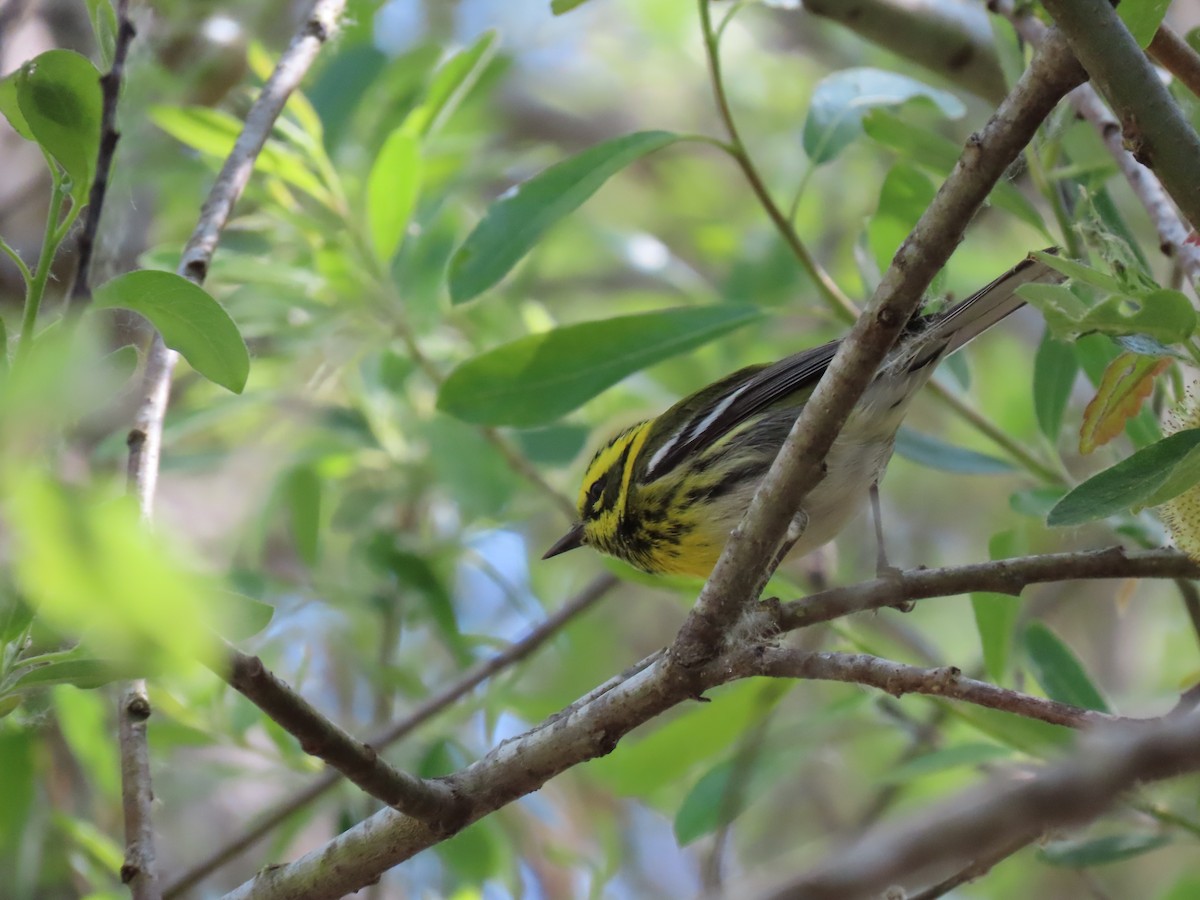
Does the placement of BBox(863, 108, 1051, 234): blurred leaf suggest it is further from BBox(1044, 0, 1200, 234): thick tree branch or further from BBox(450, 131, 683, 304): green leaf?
BBox(1044, 0, 1200, 234): thick tree branch

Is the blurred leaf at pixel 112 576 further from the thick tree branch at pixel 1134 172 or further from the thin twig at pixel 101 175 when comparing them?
the thick tree branch at pixel 1134 172

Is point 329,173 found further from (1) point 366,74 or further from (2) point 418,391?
(2) point 418,391

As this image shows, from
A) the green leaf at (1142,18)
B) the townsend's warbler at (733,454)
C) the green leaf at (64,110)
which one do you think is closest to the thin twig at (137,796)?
the green leaf at (64,110)

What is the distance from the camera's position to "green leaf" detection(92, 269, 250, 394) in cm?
143

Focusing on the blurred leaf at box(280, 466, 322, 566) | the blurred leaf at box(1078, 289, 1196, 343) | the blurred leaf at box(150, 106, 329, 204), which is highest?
the blurred leaf at box(150, 106, 329, 204)

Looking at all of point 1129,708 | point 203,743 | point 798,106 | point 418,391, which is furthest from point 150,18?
point 798,106

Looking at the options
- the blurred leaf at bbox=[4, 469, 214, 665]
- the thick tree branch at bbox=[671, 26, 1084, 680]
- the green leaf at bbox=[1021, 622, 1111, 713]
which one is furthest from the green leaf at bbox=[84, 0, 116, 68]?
the green leaf at bbox=[1021, 622, 1111, 713]

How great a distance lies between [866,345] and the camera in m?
1.41

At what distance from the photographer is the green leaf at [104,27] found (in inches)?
64.1

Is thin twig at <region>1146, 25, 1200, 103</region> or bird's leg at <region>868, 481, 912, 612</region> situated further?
bird's leg at <region>868, 481, 912, 612</region>

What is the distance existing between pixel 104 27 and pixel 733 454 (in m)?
1.70

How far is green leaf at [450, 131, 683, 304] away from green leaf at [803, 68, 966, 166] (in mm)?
396

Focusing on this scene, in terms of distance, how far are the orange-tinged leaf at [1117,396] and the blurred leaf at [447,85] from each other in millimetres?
1714

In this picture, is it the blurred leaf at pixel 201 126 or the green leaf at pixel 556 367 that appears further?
the blurred leaf at pixel 201 126
